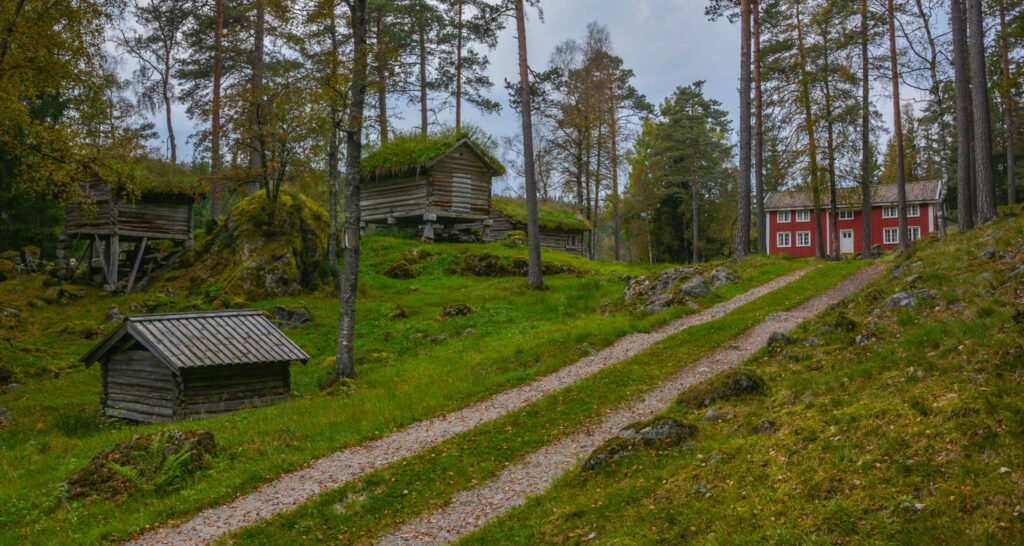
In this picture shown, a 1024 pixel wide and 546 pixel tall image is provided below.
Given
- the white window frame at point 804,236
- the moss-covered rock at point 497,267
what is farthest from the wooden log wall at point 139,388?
the white window frame at point 804,236

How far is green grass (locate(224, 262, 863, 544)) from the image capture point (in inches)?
372

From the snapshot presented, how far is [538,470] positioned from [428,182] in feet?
90.0

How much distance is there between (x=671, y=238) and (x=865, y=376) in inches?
1874

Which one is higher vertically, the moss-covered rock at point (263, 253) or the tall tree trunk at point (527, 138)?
the tall tree trunk at point (527, 138)

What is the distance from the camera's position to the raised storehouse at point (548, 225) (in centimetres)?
4228

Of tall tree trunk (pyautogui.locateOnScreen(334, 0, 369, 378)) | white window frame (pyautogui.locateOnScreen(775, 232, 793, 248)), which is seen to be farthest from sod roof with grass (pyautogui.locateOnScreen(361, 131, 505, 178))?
white window frame (pyautogui.locateOnScreen(775, 232, 793, 248))

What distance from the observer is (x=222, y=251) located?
94.9 feet

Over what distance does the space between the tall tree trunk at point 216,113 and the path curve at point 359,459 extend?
18338 millimetres

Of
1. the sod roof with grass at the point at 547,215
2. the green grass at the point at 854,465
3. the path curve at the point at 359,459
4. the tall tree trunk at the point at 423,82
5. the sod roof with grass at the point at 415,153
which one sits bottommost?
the path curve at the point at 359,459

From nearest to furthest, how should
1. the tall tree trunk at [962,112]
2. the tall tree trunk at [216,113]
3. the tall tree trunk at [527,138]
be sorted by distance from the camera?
the tall tree trunk at [962,112], the tall tree trunk at [527,138], the tall tree trunk at [216,113]

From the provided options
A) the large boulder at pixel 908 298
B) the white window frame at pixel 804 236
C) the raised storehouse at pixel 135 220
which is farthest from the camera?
the white window frame at pixel 804 236

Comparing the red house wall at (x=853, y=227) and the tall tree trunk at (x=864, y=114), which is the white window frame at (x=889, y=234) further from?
the tall tree trunk at (x=864, y=114)

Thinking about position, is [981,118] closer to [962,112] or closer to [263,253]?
[962,112]

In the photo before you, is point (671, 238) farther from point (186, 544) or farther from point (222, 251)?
point (186, 544)
